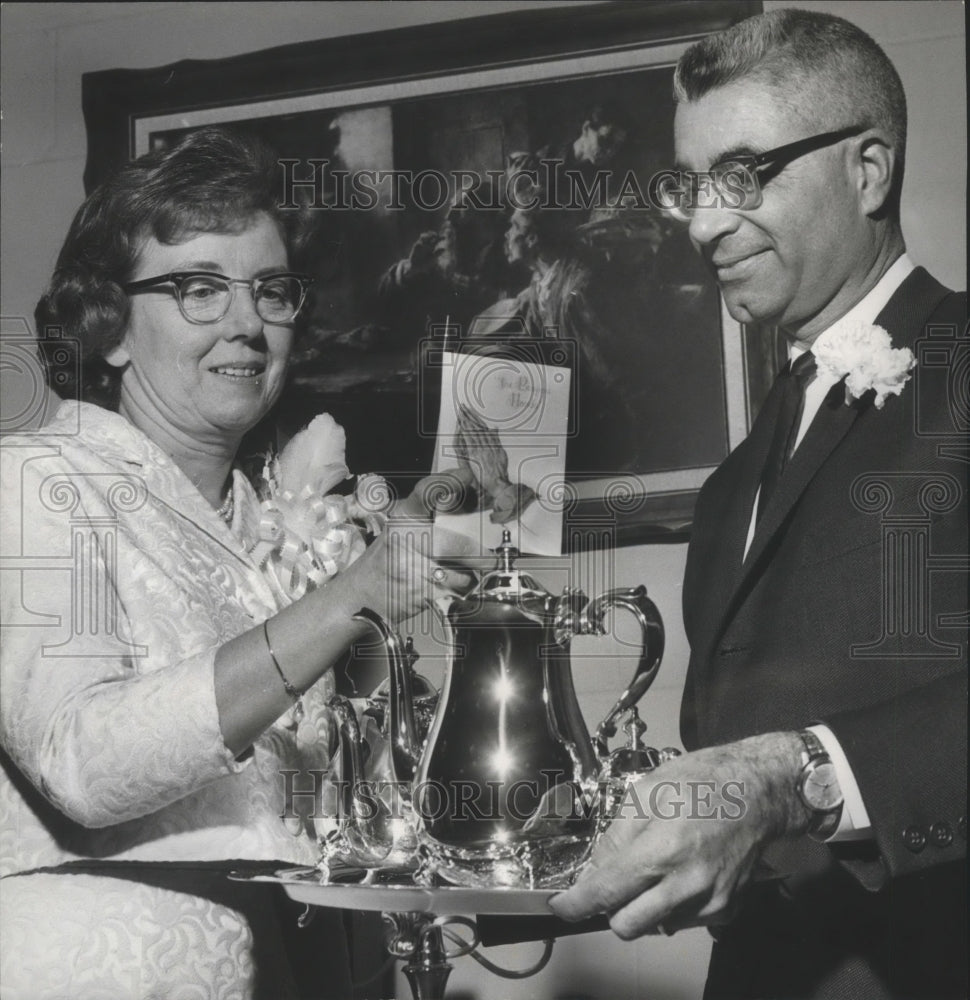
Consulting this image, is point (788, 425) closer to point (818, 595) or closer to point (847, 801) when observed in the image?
point (818, 595)

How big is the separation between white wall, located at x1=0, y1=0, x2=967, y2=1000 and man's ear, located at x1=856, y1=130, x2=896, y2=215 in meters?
0.19

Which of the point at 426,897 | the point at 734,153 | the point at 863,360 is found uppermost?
the point at 734,153

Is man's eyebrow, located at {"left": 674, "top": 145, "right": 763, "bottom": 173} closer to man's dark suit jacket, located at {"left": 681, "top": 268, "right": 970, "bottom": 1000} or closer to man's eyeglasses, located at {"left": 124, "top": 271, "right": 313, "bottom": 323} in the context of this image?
man's dark suit jacket, located at {"left": 681, "top": 268, "right": 970, "bottom": 1000}

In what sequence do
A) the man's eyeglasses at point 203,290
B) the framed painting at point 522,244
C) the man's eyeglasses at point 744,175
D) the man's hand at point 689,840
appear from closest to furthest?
the man's hand at point 689,840 < the man's eyeglasses at point 744,175 < the man's eyeglasses at point 203,290 < the framed painting at point 522,244

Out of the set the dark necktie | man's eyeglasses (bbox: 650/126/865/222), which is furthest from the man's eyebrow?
the dark necktie

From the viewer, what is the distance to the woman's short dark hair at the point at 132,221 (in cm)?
141

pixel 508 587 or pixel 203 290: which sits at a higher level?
pixel 203 290

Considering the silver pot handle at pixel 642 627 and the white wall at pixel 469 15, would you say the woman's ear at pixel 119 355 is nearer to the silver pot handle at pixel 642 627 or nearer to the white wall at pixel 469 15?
the white wall at pixel 469 15

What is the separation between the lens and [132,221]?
1.42m

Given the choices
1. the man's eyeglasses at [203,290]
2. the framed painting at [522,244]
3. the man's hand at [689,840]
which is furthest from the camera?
the framed painting at [522,244]

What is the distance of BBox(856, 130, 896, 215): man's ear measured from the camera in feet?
4.14

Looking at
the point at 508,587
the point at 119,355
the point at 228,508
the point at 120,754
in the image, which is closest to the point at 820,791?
the point at 508,587

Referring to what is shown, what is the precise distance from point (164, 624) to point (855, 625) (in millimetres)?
662

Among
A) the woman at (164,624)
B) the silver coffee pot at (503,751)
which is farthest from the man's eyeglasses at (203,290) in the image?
the silver coffee pot at (503,751)
